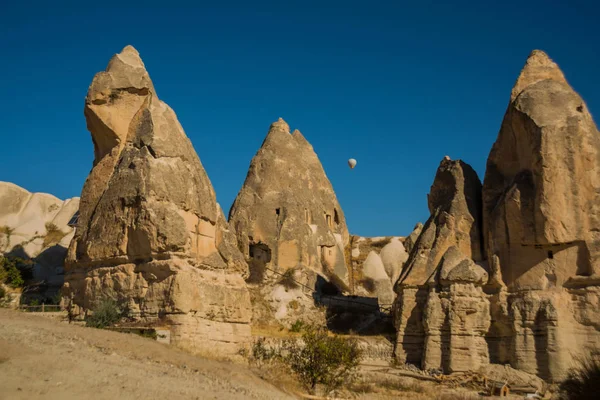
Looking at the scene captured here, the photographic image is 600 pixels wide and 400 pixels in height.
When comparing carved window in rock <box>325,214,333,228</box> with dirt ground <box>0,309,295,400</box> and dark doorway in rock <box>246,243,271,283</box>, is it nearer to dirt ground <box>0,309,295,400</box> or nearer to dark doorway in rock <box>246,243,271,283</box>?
dark doorway in rock <box>246,243,271,283</box>

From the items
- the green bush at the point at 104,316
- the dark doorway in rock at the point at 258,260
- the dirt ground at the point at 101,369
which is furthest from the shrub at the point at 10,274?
the dark doorway in rock at the point at 258,260

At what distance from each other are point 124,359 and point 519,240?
13322 millimetres

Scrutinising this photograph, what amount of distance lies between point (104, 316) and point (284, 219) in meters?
16.6

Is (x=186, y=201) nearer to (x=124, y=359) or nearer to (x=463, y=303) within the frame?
(x=124, y=359)

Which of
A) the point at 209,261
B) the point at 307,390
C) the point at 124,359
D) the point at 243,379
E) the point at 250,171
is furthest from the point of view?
the point at 250,171

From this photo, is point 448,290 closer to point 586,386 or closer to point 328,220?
point 586,386

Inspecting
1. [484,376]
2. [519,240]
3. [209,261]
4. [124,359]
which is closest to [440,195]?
[519,240]

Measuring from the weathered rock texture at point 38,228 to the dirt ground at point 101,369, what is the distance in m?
11.7

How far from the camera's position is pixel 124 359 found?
425 inches

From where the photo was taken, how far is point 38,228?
33562 millimetres

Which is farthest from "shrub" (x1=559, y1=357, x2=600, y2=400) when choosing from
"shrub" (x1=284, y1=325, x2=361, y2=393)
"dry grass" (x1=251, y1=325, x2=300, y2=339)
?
"dry grass" (x1=251, y1=325, x2=300, y2=339)

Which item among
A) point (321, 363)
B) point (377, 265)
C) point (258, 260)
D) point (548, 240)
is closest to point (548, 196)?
point (548, 240)

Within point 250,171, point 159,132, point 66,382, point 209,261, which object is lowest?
point 66,382

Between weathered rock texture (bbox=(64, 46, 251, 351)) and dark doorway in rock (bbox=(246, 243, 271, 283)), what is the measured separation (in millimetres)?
10018
